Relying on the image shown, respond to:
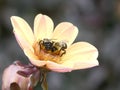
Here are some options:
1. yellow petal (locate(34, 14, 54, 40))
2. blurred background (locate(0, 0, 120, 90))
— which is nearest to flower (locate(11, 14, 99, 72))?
yellow petal (locate(34, 14, 54, 40))

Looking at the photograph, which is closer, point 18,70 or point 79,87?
point 18,70

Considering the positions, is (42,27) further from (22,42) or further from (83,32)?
(83,32)

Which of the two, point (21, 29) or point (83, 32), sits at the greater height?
point (21, 29)

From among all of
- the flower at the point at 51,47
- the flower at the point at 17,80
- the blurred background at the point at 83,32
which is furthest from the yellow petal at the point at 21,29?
the blurred background at the point at 83,32

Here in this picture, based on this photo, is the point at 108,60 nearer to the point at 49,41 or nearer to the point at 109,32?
the point at 109,32

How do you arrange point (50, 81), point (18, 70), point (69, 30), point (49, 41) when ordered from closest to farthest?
point (18, 70) → point (49, 41) → point (69, 30) → point (50, 81)

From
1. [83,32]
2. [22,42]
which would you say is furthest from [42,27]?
[83,32]

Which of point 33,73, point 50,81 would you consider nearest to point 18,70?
point 33,73
